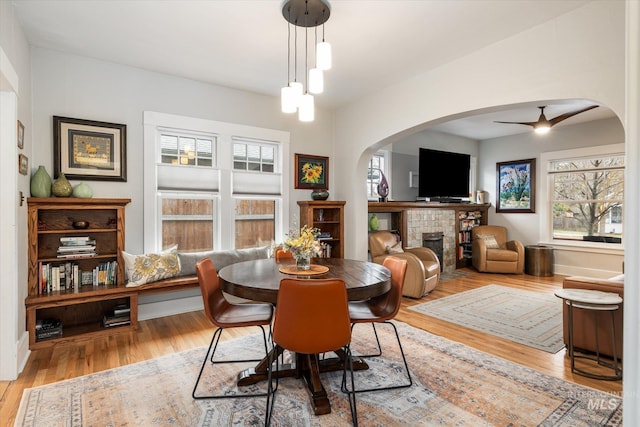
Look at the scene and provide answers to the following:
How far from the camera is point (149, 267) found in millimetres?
3451

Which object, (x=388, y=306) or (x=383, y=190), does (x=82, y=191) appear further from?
(x=383, y=190)

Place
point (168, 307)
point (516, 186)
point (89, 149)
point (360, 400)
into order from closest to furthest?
point (360, 400), point (89, 149), point (168, 307), point (516, 186)

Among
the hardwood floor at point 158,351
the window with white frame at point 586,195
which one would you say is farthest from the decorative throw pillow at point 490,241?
the hardwood floor at point 158,351

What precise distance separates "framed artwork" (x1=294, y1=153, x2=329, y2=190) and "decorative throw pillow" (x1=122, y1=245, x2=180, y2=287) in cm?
205

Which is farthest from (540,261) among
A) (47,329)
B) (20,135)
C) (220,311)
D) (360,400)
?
(20,135)

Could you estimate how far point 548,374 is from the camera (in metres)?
2.49

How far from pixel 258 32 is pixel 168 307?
3181 millimetres

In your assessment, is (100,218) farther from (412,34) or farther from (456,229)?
(456,229)

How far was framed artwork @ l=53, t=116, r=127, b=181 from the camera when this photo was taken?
3.26m

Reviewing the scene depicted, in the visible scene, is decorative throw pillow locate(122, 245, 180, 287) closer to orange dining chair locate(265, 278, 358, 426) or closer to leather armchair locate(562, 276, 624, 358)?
orange dining chair locate(265, 278, 358, 426)

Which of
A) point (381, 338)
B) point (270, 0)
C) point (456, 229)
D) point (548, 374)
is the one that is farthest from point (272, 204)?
point (456, 229)

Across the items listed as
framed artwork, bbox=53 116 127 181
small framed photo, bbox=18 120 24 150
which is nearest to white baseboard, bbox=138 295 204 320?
framed artwork, bbox=53 116 127 181

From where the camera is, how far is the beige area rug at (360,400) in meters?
1.93

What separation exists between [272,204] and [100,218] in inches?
83.0
